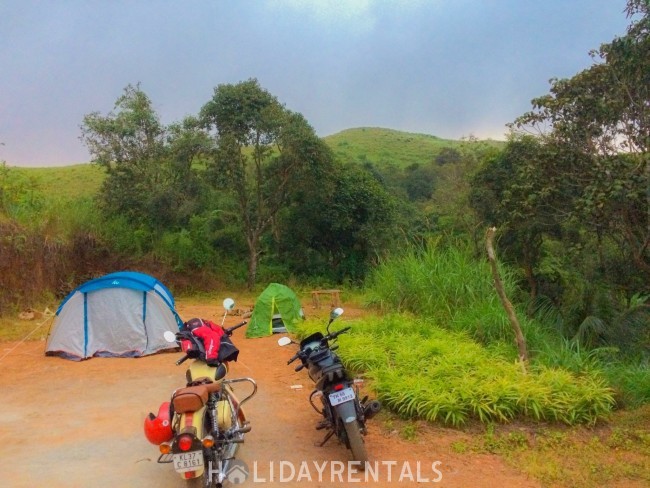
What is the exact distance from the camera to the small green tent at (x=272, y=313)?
10.6m

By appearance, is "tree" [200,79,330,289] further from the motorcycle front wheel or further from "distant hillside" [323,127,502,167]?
"distant hillside" [323,127,502,167]

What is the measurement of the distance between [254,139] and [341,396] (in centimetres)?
1410

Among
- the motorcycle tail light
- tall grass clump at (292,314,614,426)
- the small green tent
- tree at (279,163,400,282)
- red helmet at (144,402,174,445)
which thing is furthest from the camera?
tree at (279,163,400,282)

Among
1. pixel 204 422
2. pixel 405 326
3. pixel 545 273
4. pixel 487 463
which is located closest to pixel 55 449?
pixel 204 422

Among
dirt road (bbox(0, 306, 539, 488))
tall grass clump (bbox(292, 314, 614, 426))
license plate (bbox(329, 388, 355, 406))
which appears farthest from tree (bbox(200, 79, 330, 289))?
license plate (bbox(329, 388, 355, 406))

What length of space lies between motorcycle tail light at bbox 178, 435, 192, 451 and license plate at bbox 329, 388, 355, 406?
1.24 m

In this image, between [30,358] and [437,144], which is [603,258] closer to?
[30,358]

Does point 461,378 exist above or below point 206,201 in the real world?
below

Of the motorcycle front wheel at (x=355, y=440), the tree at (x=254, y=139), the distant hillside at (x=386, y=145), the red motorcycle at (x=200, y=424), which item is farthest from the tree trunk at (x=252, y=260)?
the distant hillside at (x=386, y=145)

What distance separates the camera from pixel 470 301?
8.52 meters

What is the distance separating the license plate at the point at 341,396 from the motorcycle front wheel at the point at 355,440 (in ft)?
0.55

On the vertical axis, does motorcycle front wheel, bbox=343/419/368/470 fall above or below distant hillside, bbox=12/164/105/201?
below

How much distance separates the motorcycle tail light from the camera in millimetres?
3326

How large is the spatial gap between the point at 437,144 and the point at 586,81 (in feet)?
147
